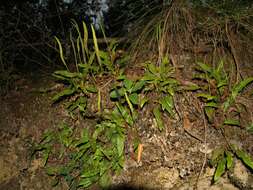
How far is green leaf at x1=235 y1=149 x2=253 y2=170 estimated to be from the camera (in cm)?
228

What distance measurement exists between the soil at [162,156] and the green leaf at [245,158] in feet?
0.18

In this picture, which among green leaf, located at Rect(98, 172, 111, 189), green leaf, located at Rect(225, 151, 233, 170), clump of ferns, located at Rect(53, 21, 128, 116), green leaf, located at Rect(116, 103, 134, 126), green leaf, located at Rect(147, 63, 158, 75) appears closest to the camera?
green leaf, located at Rect(225, 151, 233, 170)

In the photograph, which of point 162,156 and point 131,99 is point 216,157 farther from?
point 131,99

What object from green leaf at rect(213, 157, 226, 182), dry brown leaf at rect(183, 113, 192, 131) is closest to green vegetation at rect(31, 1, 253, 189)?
green leaf at rect(213, 157, 226, 182)

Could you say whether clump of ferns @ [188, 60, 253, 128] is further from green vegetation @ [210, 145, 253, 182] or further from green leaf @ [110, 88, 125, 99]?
green leaf @ [110, 88, 125, 99]

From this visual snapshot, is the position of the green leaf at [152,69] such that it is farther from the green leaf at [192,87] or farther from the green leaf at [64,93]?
the green leaf at [64,93]

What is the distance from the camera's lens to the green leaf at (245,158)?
2.28m

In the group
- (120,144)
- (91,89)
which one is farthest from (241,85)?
(91,89)

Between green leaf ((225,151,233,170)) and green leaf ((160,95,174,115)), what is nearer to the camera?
green leaf ((225,151,233,170))

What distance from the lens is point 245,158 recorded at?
2.31 m

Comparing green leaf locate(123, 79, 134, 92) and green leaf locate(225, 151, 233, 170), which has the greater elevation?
green leaf locate(123, 79, 134, 92)

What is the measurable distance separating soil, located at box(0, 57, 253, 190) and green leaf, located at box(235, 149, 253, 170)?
0.05 meters

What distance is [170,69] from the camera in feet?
9.12

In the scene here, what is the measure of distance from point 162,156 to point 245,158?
1.95 ft
